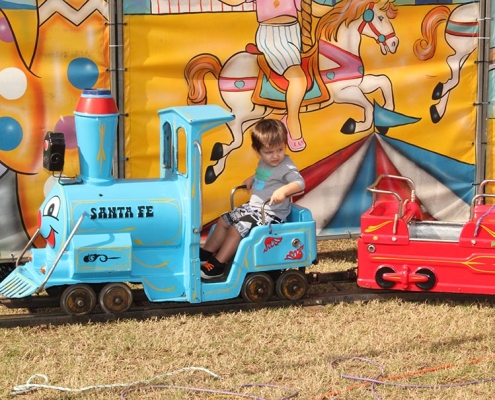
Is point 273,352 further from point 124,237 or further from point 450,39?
point 450,39

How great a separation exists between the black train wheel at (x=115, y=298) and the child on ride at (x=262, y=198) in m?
0.60

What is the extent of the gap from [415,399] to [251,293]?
189 centimetres

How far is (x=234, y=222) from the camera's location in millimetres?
6586

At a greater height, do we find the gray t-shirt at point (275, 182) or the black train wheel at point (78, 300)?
the gray t-shirt at point (275, 182)

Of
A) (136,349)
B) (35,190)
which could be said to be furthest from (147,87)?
(136,349)

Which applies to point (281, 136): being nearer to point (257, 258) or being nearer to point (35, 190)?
point (257, 258)

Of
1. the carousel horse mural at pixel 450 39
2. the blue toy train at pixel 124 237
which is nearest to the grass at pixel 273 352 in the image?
the blue toy train at pixel 124 237

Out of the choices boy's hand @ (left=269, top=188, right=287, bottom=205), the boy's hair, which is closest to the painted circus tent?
the boy's hair

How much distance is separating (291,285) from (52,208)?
178 centimetres

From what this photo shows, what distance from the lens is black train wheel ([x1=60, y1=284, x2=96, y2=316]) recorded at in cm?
615

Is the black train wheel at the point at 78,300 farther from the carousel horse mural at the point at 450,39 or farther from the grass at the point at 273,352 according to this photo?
the carousel horse mural at the point at 450,39

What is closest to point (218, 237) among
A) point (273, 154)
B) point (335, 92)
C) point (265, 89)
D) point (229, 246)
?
point (229, 246)

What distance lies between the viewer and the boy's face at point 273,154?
21.5 feet

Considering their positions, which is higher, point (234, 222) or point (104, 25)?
point (104, 25)
